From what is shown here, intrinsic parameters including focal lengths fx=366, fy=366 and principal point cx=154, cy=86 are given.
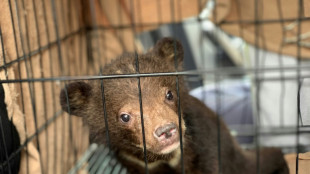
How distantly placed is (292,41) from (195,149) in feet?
4.53

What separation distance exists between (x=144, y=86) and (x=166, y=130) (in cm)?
27

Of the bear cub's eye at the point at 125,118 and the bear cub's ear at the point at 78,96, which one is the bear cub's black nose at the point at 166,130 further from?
the bear cub's ear at the point at 78,96

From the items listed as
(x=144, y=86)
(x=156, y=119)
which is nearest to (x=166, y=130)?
(x=156, y=119)

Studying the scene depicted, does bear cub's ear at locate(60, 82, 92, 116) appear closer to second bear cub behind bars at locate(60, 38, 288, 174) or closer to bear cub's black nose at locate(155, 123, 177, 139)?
second bear cub behind bars at locate(60, 38, 288, 174)

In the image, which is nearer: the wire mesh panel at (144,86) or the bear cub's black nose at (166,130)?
the bear cub's black nose at (166,130)

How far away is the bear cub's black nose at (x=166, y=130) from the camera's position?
4.74ft

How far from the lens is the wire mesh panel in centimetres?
160

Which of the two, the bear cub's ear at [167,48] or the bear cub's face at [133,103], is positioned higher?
the bear cub's ear at [167,48]

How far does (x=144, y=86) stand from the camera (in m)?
1.62

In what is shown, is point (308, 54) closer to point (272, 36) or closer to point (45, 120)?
point (272, 36)

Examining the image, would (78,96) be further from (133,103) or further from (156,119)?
(156,119)

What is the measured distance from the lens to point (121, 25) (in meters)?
2.94

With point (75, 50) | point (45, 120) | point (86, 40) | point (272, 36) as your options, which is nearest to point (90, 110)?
point (45, 120)

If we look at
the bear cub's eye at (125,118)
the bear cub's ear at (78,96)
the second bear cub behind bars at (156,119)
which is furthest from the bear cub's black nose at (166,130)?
the bear cub's ear at (78,96)
